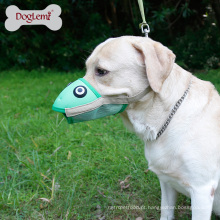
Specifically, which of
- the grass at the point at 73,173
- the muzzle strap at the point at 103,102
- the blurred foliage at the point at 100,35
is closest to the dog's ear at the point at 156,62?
the muzzle strap at the point at 103,102

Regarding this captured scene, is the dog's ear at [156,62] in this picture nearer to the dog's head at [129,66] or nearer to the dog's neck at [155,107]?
the dog's head at [129,66]

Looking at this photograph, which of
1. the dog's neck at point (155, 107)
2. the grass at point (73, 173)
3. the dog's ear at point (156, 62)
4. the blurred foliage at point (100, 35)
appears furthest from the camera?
the blurred foliage at point (100, 35)

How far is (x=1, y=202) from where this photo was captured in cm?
245

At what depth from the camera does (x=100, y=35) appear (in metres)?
8.32

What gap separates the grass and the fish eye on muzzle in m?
0.99

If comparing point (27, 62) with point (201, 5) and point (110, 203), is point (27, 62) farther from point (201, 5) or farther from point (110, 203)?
point (110, 203)

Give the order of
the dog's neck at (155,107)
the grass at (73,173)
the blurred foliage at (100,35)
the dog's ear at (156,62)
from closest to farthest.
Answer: the dog's ear at (156,62)
the dog's neck at (155,107)
the grass at (73,173)
the blurred foliage at (100,35)

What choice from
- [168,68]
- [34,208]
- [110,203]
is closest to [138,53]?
[168,68]

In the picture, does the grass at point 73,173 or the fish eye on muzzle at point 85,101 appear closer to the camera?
the fish eye on muzzle at point 85,101

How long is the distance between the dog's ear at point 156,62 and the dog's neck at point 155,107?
0.39ft

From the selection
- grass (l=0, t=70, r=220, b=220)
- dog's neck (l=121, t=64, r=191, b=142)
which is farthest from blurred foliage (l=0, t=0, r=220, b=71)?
dog's neck (l=121, t=64, r=191, b=142)

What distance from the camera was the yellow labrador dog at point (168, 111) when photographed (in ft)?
5.65

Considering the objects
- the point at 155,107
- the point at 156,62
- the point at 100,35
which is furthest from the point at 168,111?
the point at 100,35

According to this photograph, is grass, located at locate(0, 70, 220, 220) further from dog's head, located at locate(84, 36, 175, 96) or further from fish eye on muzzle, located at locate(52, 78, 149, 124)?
dog's head, located at locate(84, 36, 175, 96)
